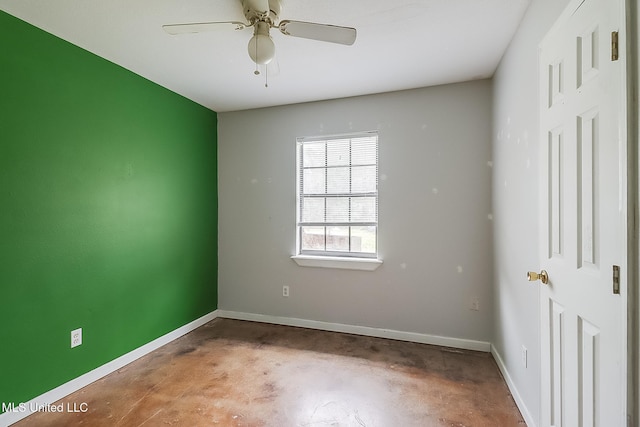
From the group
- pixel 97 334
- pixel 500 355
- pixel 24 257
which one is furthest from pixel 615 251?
pixel 97 334

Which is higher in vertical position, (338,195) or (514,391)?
(338,195)

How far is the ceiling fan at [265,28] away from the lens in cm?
163

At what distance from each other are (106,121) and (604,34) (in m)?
2.98

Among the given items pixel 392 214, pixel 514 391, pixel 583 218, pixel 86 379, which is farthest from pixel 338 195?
pixel 86 379

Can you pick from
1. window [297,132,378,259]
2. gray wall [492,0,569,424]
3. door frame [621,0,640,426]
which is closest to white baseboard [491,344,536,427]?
gray wall [492,0,569,424]

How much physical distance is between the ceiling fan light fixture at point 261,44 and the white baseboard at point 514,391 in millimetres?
2505

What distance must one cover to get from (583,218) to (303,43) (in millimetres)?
1930

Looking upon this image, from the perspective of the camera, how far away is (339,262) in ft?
10.6

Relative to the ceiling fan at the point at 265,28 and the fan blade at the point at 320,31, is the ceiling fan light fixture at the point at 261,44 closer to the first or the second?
the ceiling fan at the point at 265,28

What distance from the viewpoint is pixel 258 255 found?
3605mm

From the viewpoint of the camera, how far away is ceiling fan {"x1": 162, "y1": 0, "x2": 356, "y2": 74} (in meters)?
1.63

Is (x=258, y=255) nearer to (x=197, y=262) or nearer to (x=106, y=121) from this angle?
(x=197, y=262)

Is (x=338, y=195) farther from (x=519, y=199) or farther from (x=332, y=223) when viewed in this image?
(x=519, y=199)

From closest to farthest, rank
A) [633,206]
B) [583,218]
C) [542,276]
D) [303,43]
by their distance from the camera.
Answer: [633,206]
[583,218]
[542,276]
[303,43]
